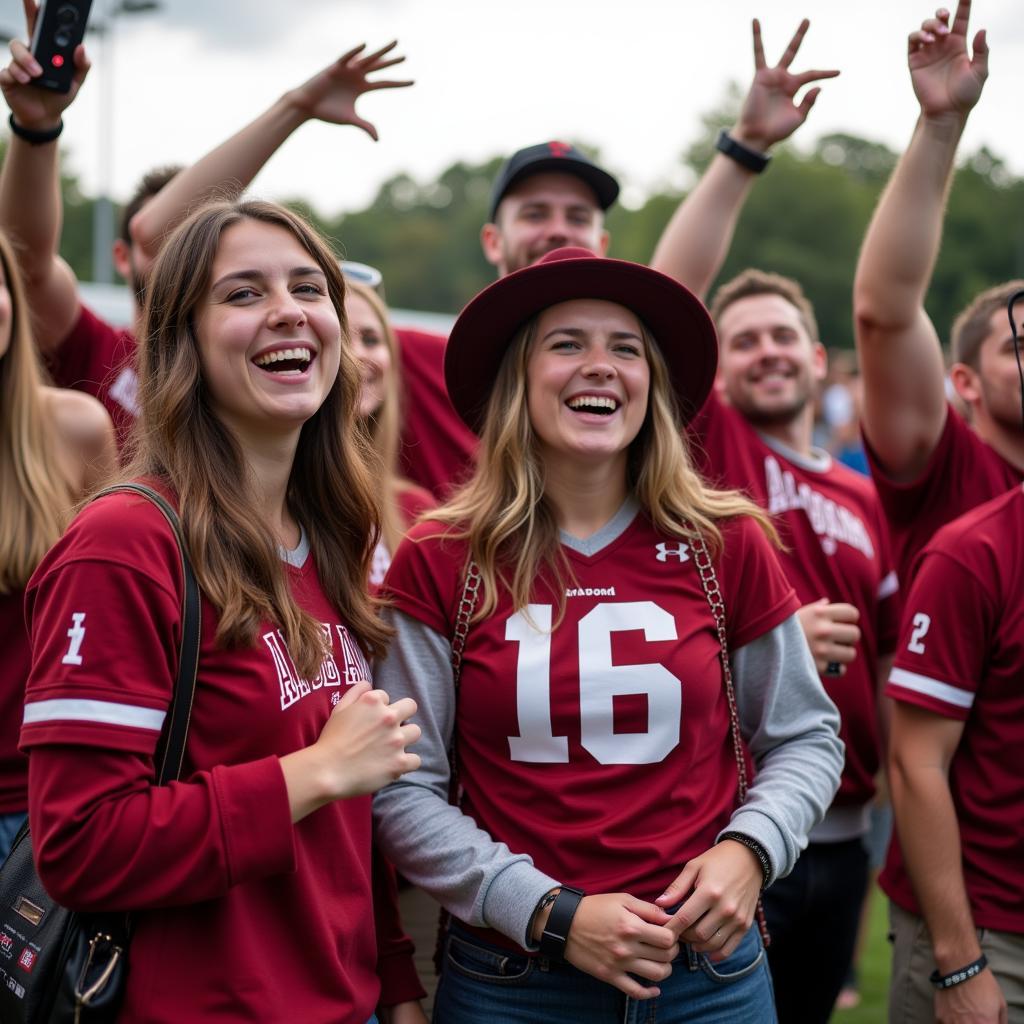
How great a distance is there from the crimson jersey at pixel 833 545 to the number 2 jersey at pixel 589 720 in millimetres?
1046

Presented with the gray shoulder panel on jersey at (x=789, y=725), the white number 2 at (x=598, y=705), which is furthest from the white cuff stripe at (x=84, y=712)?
the gray shoulder panel on jersey at (x=789, y=725)

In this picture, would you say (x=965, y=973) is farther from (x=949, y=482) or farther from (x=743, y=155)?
(x=743, y=155)

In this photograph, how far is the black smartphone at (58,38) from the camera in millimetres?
3265

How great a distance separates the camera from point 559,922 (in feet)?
7.74

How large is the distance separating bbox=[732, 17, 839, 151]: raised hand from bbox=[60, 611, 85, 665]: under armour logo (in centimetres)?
291

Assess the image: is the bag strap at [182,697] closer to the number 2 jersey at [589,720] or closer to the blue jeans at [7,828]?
the number 2 jersey at [589,720]

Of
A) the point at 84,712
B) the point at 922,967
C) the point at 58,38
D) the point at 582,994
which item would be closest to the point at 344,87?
the point at 58,38

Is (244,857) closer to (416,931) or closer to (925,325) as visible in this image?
(416,931)

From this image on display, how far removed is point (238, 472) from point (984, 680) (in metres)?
2.01

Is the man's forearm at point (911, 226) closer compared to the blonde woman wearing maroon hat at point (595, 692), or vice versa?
the blonde woman wearing maroon hat at point (595, 692)

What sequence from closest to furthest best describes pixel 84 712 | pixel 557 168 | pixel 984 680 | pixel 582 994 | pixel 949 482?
pixel 84 712, pixel 582 994, pixel 984 680, pixel 949 482, pixel 557 168

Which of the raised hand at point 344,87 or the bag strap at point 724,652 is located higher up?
the raised hand at point 344,87

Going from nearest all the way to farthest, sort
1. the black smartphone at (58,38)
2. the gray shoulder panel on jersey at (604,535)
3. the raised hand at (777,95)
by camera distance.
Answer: the gray shoulder panel on jersey at (604,535) → the black smartphone at (58,38) → the raised hand at (777,95)

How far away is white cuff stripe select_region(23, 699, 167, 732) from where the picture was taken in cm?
190
